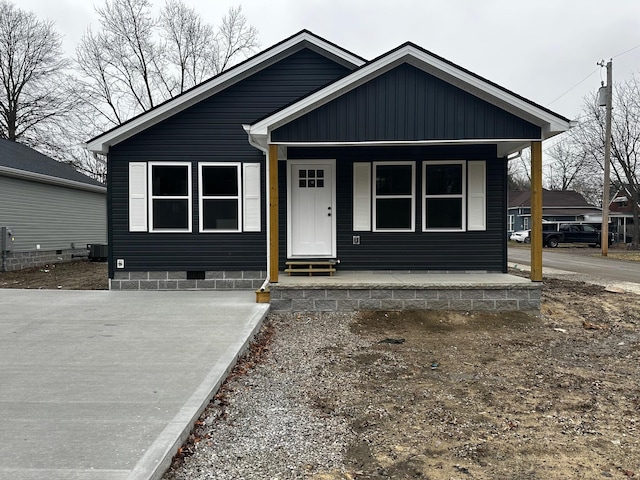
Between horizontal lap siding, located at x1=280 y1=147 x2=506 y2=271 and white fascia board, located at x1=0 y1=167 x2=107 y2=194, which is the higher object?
white fascia board, located at x1=0 y1=167 x2=107 y2=194

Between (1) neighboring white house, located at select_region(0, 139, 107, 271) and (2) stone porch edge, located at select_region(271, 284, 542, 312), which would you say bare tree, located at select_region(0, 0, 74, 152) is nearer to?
(1) neighboring white house, located at select_region(0, 139, 107, 271)

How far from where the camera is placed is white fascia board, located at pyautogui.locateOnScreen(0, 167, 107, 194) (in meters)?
13.2

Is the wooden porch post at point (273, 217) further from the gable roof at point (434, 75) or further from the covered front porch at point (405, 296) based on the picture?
the gable roof at point (434, 75)

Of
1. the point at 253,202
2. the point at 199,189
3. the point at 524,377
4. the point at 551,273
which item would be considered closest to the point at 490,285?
the point at 524,377

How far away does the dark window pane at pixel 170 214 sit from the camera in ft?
29.7

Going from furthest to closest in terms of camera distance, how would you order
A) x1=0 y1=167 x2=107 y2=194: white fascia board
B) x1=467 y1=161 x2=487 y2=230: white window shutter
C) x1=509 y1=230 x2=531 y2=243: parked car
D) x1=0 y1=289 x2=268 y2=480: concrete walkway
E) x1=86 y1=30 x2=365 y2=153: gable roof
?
x1=509 y1=230 x2=531 y2=243: parked car, x1=0 y1=167 x2=107 y2=194: white fascia board, x1=467 y1=161 x2=487 y2=230: white window shutter, x1=86 y1=30 x2=365 y2=153: gable roof, x1=0 y1=289 x2=268 y2=480: concrete walkway

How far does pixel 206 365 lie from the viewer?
4500 mm

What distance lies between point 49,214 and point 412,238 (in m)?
12.9

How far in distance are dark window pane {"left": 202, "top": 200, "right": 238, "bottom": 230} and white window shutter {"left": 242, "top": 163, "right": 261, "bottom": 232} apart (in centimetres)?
23

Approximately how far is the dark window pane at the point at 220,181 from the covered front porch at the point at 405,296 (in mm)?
2722

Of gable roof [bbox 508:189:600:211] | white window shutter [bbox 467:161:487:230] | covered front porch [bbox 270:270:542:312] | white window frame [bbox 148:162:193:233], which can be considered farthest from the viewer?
gable roof [bbox 508:189:600:211]

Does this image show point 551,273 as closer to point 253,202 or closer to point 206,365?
point 253,202

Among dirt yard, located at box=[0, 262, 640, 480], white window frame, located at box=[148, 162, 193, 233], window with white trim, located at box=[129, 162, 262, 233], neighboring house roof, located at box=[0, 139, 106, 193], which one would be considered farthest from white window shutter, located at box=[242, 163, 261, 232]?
neighboring house roof, located at box=[0, 139, 106, 193]

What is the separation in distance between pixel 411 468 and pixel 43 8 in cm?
3242
